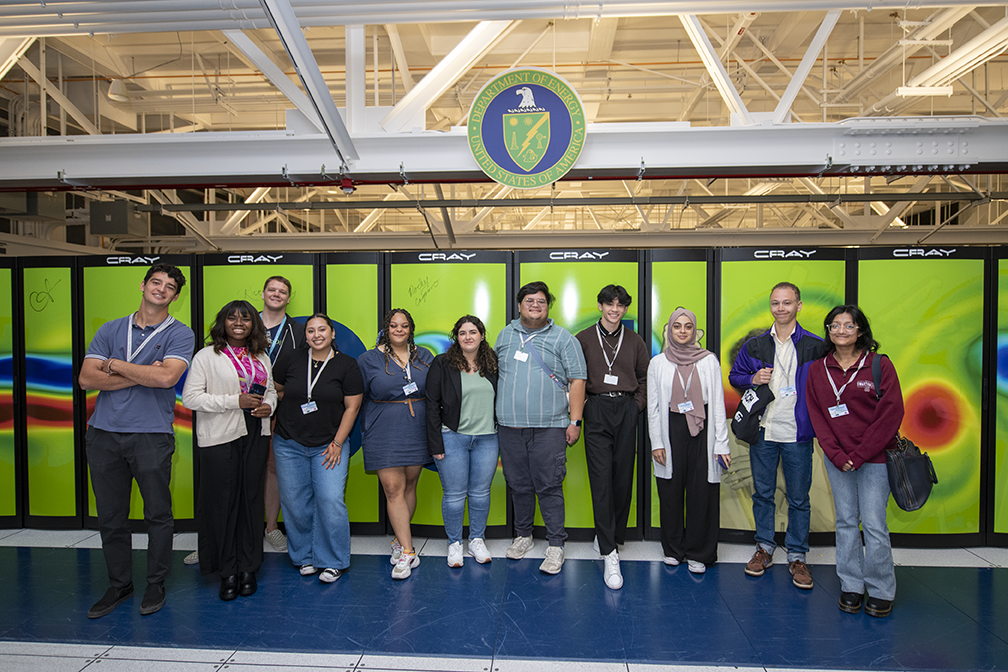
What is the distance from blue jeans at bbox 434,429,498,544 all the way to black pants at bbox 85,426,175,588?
1.77 metres

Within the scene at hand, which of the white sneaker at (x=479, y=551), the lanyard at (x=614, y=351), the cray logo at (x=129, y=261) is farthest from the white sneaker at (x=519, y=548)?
the cray logo at (x=129, y=261)

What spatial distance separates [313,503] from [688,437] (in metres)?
2.75

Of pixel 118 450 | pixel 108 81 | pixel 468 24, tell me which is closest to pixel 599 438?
pixel 118 450

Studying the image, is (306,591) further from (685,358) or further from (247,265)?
(685,358)

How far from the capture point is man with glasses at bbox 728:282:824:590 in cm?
380

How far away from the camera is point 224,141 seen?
14.6 feet

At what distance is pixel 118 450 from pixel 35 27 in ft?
8.70

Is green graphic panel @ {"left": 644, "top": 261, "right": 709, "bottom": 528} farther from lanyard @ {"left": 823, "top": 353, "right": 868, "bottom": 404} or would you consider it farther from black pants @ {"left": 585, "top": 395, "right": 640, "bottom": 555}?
lanyard @ {"left": 823, "top": 353, "right": 868, "bottom": 404}

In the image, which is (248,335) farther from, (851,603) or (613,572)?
(851,603)

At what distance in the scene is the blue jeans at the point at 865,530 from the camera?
3.36 m

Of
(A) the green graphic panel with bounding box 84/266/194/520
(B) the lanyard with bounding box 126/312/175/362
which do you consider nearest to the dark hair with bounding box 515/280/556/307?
(B) the lanyard with bounding box 126/312/175/362

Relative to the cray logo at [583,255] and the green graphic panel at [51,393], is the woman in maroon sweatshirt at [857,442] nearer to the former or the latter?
the cray logo at [583,255]

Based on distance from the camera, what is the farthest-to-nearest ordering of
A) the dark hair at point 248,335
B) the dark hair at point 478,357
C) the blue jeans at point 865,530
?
the dark hair at point 478,357
the dark hair at point 248,335
the blue jeans at point 865,530

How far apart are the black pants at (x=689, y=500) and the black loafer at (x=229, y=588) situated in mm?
3025
